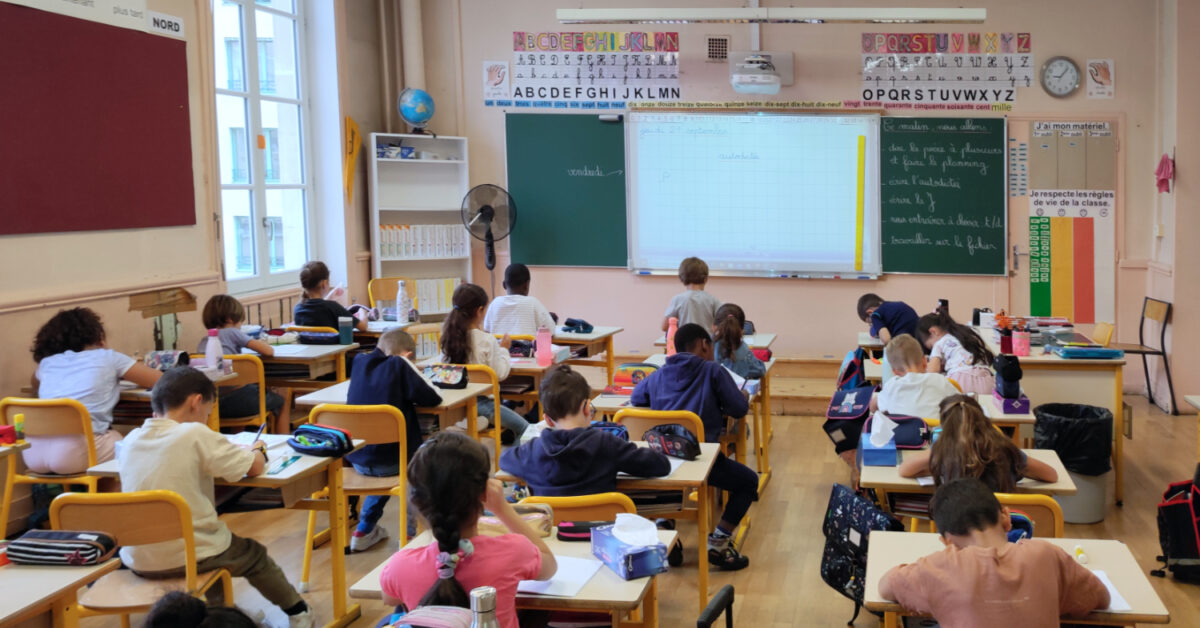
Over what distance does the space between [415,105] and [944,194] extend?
4.27 metres

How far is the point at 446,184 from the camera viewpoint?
9289 mm

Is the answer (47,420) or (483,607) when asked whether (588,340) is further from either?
(483,607)

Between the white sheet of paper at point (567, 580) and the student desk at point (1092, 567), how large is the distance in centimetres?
68

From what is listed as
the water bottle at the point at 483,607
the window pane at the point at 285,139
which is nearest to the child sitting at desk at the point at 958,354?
the water bottle at the point at 483,607

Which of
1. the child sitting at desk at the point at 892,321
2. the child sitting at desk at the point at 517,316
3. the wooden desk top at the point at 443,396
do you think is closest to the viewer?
the wooden desk top at the point at 443,396

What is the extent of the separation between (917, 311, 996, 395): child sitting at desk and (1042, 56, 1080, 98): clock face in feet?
10.6

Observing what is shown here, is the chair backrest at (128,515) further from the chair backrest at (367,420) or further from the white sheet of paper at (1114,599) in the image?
the white sheet of paper at (1114,599)

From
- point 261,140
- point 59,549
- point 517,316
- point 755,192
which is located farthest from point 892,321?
point 59,549

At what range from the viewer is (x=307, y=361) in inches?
243

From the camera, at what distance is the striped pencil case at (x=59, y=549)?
2.79 m

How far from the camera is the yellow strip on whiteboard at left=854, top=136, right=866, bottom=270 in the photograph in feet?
28.1

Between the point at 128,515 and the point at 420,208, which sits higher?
the point at 420,208

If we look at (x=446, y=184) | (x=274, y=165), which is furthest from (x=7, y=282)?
(x=446, y=184)

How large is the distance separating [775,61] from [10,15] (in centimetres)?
539
